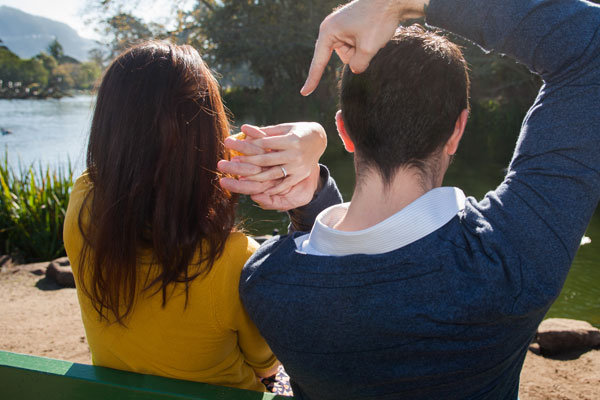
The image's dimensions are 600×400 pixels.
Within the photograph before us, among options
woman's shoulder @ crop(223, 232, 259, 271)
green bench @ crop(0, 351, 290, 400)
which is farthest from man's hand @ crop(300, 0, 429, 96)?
green bench @ crop(0, 351, 290, 400)

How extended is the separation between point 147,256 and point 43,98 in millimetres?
62233

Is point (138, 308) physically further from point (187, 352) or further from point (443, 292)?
point (443, 292)

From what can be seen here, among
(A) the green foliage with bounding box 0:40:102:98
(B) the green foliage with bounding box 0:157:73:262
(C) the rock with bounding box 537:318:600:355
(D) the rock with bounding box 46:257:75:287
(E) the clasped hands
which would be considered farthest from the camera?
(A) the green foliage with bounding box 0:40:102:98

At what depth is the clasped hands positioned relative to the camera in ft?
3.79

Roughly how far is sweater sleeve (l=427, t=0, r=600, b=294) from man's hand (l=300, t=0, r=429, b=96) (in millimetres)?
68

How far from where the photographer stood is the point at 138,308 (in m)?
1.25

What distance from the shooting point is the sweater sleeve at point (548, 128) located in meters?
0.86

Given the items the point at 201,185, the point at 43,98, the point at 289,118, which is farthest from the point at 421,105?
the point at 43,98

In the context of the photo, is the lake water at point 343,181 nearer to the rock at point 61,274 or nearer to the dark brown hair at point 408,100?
the dark brown hair at point 408,100

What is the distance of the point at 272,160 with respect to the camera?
3.91 feet

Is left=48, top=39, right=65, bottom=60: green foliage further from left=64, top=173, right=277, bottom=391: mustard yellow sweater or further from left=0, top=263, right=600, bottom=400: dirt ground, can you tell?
left=64, top=173, right=277, bottom=391: mustard yellow sweater

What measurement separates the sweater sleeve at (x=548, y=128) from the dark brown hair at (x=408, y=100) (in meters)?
0.07

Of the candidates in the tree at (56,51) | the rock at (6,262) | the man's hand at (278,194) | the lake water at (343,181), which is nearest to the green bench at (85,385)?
the man's hand at (278,194)

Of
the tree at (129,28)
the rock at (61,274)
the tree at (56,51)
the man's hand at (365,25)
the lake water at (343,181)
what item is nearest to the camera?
the man's hand at (365,25)
